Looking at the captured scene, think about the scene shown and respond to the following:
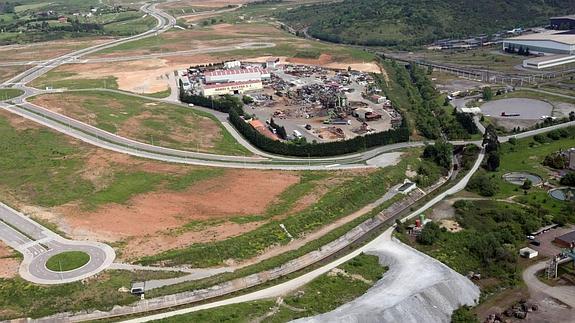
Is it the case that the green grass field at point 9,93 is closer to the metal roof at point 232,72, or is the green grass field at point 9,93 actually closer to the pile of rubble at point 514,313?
the metal roof at point 232,72

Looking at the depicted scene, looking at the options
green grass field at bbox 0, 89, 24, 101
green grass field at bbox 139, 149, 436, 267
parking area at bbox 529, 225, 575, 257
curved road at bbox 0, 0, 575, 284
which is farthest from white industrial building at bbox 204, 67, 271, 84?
parking area at bbox 529, 225, 575, 257

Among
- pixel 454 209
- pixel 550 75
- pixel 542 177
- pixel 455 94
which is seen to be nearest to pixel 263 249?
pixel 454 209

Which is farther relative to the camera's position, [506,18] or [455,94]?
[506,18]

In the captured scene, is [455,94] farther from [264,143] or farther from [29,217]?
[29,217]

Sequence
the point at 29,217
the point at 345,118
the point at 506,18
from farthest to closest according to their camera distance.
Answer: the point at 506,18 < the point at 345,118 < the point at 29,217

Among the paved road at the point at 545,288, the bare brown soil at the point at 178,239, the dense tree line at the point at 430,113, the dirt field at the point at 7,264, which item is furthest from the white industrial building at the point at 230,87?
the paved road at the point at 545,288

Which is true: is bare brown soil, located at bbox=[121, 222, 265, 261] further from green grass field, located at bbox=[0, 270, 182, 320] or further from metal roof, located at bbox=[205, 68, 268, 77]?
metal roof, located at bbox=[205, 68, 268, 77]
